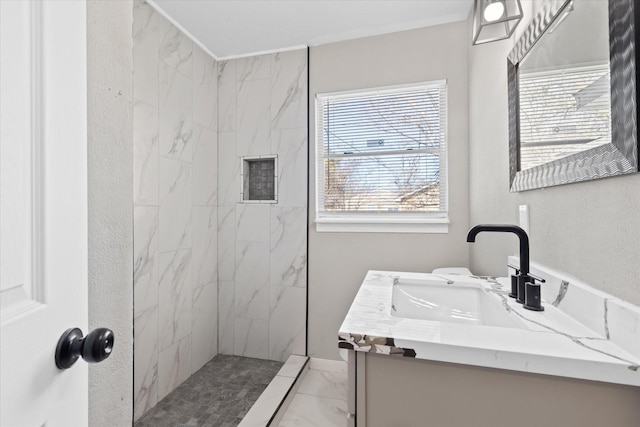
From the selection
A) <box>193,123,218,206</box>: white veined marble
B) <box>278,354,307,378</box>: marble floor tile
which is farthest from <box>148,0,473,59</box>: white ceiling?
<box>278,354,307,378</box>: marble floor tile

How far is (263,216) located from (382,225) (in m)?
0.97

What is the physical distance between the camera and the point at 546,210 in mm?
1028

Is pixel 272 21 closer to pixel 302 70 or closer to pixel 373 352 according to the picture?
pixel 302 70

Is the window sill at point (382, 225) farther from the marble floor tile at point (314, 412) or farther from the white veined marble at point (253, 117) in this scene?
the marble floor tile at point (314, 412)

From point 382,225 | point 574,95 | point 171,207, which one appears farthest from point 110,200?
point 382,225

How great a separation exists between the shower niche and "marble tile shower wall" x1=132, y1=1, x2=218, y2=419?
0.85 ft

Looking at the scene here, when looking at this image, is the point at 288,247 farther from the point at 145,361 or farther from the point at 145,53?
the point at 145,53

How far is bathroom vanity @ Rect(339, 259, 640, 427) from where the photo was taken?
59 cm

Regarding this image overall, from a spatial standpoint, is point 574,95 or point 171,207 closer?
point 574,95

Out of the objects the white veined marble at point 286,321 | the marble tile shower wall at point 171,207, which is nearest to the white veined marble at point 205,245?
the marble tile shower wall at point 171,207

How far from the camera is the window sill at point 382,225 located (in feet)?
6.89

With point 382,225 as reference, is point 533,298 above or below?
below

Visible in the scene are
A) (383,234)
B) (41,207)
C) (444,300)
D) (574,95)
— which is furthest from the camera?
(383,234)

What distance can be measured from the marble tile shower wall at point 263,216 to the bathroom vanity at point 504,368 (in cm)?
162
